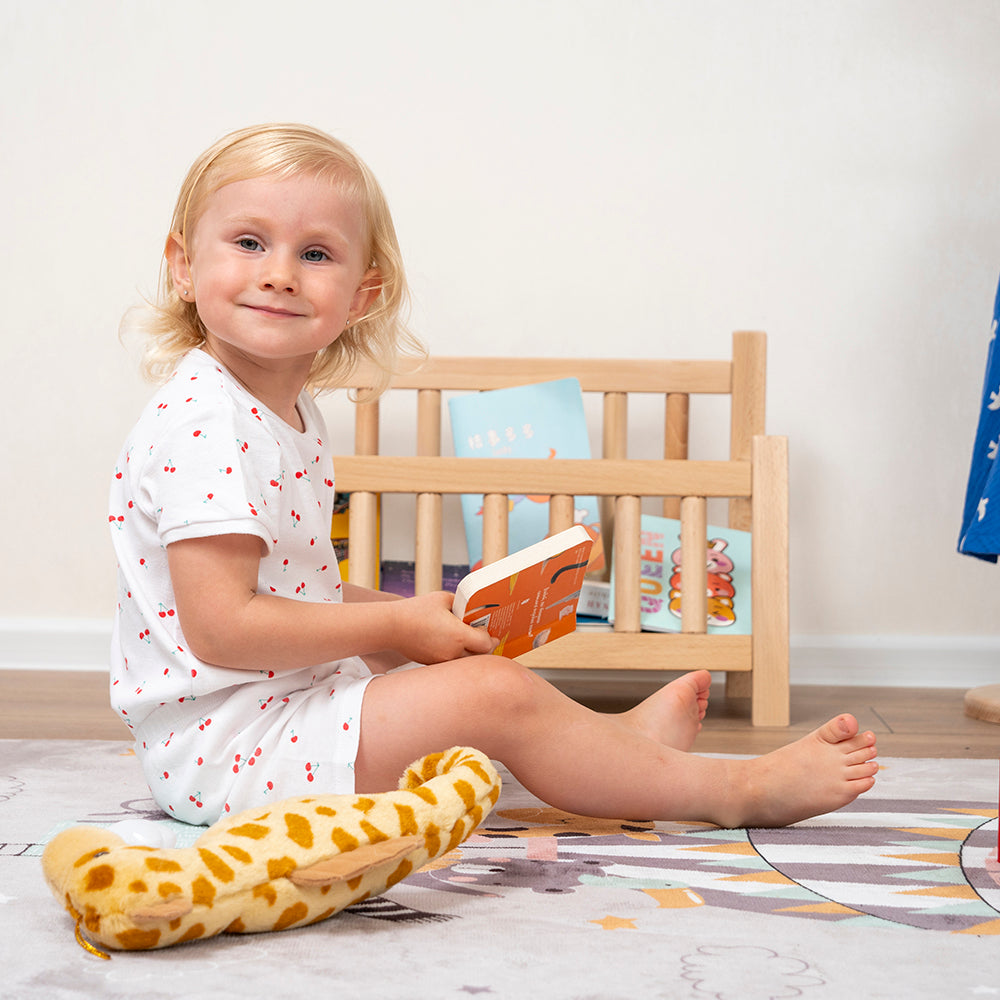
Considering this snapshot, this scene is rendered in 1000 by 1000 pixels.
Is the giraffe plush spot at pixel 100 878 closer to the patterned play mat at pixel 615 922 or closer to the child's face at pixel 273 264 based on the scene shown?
the patterned play mat at pixel 615 922

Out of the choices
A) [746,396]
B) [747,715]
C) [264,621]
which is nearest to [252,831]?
[264,621]

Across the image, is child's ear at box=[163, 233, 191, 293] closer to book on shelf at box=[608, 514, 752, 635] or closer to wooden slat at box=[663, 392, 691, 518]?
book on shelf at box=[608, 514, 752, 635]

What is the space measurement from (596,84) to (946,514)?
33.4 inches

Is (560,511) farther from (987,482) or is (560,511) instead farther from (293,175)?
(293,175)

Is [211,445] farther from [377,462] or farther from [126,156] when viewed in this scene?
[126,156]

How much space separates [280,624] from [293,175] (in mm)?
332

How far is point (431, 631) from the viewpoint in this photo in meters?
0.77

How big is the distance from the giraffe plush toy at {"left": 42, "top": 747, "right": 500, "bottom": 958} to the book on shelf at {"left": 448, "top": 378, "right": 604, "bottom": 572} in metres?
0.88

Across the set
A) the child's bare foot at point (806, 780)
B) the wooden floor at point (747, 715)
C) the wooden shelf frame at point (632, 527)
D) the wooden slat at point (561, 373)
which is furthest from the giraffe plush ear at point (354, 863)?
the wooden slat at point (561, 373)

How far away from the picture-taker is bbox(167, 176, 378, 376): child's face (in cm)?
78

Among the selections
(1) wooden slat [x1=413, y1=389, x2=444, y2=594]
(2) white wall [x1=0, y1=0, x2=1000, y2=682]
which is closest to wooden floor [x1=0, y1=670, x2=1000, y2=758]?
(2) white wall [x1=0, y1=0, x2=1000, y2=682]

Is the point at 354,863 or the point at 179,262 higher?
the point at 179,262

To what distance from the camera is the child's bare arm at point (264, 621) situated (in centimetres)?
71

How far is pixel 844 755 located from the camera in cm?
79
